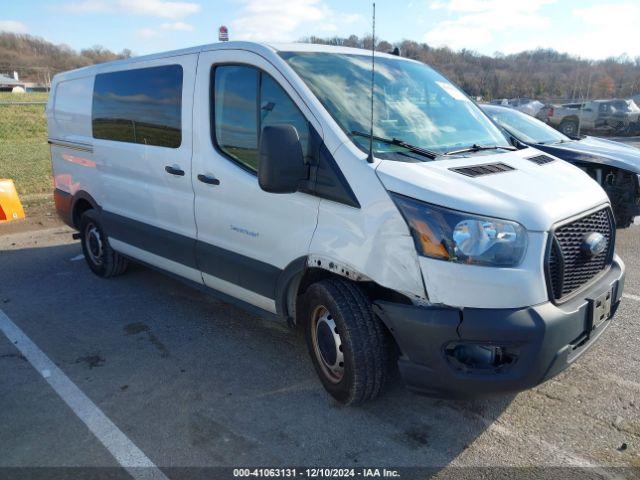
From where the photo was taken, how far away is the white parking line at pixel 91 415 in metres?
2.74

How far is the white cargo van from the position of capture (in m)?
2.55

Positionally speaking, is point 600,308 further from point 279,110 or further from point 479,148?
point 279,110

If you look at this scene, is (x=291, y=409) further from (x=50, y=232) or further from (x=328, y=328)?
(x=50, y=232)

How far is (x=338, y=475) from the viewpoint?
2656mm

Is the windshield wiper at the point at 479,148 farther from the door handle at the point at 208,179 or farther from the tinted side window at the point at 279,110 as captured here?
the door handle at the point at 208,179

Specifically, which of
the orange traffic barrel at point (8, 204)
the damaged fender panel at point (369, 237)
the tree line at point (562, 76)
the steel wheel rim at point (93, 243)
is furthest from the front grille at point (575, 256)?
the tree line at point (562, 76)

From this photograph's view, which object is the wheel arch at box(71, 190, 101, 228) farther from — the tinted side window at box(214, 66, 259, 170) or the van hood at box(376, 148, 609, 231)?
the van hood at box(376, 148, 609, 231)

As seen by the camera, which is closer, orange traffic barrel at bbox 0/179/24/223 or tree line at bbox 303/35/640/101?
orange traffic barrel at bbox 0/179/24/223

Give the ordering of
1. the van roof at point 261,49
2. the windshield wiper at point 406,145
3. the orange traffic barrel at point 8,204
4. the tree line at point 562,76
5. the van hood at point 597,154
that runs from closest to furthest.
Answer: the windshield wiper at point 406,145 → the van roof at point 261,49 → the van hood at point 597,154 → the orange traffic barrel at point 8,204 → the tree line at point 562,76

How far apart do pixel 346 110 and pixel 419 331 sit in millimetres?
1372

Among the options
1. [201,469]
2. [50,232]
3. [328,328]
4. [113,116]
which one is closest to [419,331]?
[328,328]

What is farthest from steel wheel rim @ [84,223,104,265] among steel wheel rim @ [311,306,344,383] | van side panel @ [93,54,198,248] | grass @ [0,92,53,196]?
grass @ [0,92,53,196]

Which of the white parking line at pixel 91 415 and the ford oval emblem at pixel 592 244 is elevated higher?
the ford oval emblem at pixel 592 244

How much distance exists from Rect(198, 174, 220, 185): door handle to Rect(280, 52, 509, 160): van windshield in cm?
96
